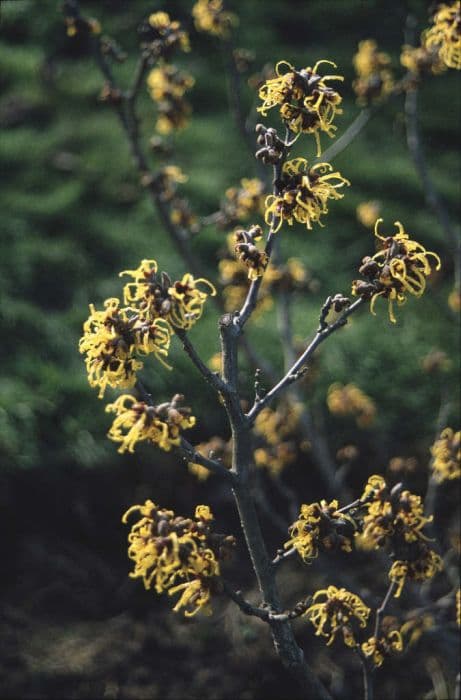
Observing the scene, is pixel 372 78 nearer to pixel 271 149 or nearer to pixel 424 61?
pixel 424 61

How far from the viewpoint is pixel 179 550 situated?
2076mm

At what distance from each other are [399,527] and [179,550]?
29.2 inches

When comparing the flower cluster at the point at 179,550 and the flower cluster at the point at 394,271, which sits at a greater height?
the flower cluster at the point at 394,271

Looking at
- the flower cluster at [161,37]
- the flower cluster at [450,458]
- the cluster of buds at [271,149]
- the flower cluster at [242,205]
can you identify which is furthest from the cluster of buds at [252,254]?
the flower cluster at [161,37]

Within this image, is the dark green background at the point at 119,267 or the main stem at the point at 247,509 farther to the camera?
the dark green background at the point at 119,267

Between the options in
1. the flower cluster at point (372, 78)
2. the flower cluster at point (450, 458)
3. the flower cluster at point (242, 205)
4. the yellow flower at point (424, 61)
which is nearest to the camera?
the flower cluster at point (450, 458)

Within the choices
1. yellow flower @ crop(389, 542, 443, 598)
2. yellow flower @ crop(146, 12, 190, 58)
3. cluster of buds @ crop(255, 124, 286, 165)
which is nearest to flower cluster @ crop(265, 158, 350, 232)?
cluster of buds @ crop(255, 124, 286, 165)

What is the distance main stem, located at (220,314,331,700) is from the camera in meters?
2.22

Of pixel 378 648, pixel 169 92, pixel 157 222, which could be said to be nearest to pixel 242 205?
pixel 169 92

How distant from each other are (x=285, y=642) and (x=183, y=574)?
1.54 feet

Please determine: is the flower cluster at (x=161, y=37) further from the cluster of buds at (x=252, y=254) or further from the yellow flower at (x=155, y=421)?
the yellow flower at (x=155, y=421)

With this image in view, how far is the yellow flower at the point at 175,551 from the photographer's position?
2055 millimetres

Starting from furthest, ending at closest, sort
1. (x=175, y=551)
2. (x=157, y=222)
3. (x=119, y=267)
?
(x=157, y=222) < (x=119, y=267) < (x=175, y=551)

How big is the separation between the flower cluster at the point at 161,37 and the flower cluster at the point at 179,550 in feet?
7.89
